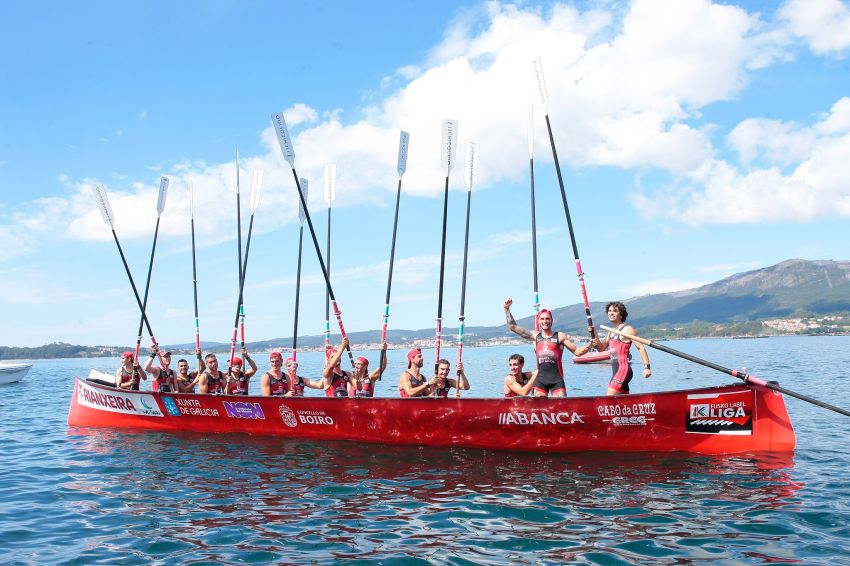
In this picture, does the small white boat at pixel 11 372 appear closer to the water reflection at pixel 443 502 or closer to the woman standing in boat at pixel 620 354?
the water reflection at pixel 443 502

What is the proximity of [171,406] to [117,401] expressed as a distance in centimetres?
223

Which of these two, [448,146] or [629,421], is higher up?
[448,146]

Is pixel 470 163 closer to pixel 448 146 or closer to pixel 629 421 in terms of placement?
pixel 448 146

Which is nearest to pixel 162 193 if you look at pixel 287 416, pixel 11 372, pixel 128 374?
pixel 128 374

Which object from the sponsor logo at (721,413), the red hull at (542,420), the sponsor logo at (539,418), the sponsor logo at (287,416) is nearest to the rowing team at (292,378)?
the sponsor logo at (287,416)

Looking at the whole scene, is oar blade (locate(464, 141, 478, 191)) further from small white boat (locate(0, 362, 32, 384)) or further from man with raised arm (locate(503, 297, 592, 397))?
small white boat (locate(0, 362, 32, 384))

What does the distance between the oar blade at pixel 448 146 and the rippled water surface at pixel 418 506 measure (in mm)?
8202

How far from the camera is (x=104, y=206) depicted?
19156 mm

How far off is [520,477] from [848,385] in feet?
72.7

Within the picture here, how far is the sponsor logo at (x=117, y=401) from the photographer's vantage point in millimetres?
15281

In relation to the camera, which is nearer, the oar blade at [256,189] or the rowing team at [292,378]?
the rowing team at [292,378]

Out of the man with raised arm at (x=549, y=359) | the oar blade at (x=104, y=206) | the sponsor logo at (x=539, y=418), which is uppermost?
the oar blade at (x=104, y=206)

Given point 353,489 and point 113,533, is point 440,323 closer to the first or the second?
point 353,489

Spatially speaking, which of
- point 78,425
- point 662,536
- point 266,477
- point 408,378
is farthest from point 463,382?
point 78,425
